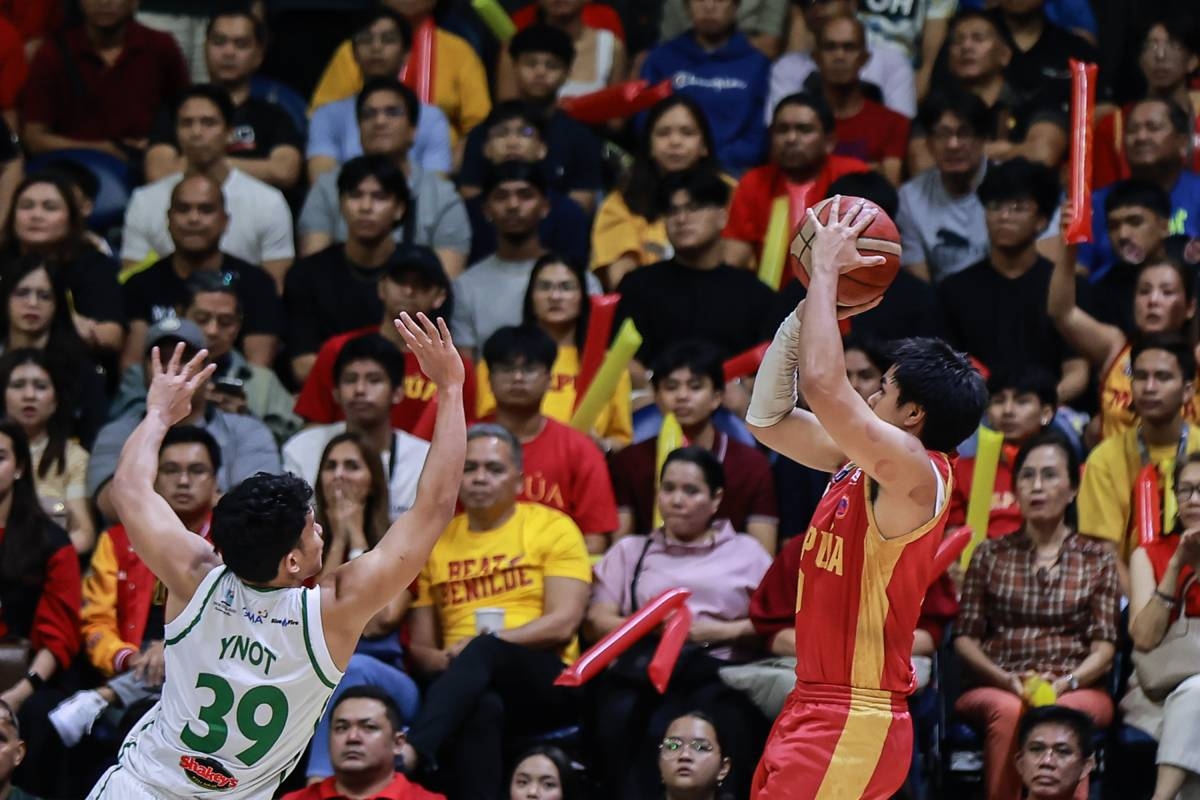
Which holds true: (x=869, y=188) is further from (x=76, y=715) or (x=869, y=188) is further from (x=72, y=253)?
(x=76, y=715)

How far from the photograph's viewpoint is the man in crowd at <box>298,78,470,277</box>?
10625mm

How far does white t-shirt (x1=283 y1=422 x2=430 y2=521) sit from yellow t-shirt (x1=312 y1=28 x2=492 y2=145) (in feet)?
10.2

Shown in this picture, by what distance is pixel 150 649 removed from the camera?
26.8ft

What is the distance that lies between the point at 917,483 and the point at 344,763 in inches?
124

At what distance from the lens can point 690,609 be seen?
833 cm

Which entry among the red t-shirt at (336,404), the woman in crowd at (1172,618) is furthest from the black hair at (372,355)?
the woman in crowd at (1172,618)

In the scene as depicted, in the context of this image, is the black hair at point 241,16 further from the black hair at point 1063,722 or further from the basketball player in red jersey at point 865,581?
the basketball player in red jersey at point 865,581

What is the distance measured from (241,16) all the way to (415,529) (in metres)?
6.61

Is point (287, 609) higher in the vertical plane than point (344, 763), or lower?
higher

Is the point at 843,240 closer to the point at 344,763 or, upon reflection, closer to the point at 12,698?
the point at 344,763

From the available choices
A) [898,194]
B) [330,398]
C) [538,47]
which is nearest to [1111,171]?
Result: [898,194]

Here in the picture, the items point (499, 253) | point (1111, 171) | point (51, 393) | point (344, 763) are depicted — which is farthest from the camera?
point (1111, 171)

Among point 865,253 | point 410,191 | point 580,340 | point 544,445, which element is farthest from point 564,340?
point 865,253

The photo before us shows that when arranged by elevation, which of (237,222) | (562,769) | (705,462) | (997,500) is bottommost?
(562,769)
